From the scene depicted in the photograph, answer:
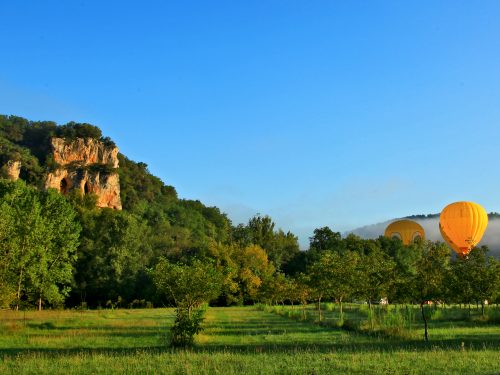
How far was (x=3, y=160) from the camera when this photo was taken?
8750 centimetres

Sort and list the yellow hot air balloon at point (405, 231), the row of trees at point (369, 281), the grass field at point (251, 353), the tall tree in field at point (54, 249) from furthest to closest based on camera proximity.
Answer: the yellow hot air balloon at point (405, 231)
the tall tree in field at point (54, 249)
the row of trees at point (369, 281)
the grass field at point (251, 353)

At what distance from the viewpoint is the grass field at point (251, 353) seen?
1477 centimetres

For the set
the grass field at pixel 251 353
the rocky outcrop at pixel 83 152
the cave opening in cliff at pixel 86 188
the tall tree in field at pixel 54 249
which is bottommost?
the grass field at pixel 251 353

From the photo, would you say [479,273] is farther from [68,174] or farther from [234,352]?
[68,174]

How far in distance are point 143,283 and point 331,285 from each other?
38445mm

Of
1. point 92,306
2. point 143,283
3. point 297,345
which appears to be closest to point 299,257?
point 143,283

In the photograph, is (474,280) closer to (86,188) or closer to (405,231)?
(405,231)

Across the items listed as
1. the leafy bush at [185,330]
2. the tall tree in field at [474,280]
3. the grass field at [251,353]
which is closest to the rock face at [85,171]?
the grass field at [251,353]

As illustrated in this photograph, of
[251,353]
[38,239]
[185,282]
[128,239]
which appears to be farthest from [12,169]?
[251,353]

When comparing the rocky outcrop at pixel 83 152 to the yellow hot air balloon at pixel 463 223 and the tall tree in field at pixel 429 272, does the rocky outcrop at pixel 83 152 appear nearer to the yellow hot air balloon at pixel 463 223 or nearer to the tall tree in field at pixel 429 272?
the yellow hot air balloon at pixel 463 223

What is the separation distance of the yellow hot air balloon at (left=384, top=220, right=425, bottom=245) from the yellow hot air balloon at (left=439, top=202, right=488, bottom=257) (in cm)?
3301

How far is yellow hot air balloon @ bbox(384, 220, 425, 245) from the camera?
107 m

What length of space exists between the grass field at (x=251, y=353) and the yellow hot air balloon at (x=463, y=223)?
150 ft

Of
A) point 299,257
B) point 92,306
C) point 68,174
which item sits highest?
point 68,174
